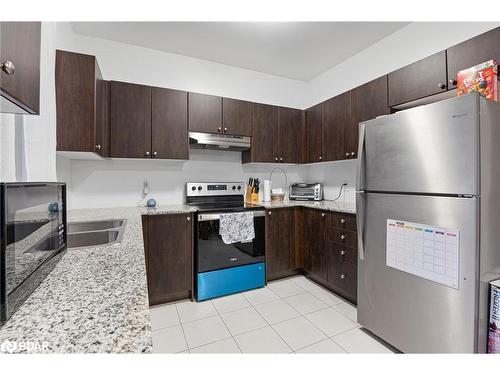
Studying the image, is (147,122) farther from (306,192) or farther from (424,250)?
(424,250)

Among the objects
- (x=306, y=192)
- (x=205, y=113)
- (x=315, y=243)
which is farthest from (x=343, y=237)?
(x=205, y=113)

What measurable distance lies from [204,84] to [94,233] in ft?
6.83

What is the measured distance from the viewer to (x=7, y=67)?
0.56 metres

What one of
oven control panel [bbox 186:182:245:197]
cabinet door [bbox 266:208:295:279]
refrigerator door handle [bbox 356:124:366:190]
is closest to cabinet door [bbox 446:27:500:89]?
refrigerator door handle [bbox 356:124:366:190]

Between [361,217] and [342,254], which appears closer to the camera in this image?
[361,217]

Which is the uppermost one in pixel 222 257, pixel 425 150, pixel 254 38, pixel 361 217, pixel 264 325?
pixel 254 38

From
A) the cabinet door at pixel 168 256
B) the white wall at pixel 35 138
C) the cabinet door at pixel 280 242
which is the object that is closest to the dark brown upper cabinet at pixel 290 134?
the cabinet door at pixel 280 242

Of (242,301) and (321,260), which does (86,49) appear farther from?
(321,260)

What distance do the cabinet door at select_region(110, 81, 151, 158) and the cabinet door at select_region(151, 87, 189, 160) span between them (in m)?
0.06

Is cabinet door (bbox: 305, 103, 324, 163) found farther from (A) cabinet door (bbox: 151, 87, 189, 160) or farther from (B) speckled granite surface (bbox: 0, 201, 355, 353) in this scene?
(B) speckled granite surface (bbox: 0, 201, 355, 353)

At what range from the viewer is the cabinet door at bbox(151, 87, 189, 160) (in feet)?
7.83

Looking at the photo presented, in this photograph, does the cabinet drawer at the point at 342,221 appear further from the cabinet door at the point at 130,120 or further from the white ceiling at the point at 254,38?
the cabinet door at the point at 130,120

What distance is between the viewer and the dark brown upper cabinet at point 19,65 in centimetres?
57
